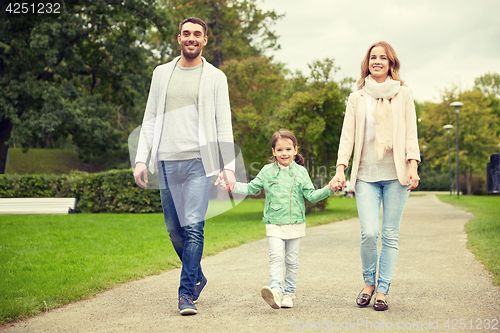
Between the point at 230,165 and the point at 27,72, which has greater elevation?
the point at 27,72

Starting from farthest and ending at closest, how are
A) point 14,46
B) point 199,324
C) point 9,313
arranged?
point 14,46 → point 9,313 → point 199,324

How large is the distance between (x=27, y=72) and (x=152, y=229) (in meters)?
14.2

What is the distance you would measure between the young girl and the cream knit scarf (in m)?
0.58

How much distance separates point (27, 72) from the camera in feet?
73.9

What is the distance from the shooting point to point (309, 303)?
4.29 m

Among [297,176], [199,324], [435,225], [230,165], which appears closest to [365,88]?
[297,176]

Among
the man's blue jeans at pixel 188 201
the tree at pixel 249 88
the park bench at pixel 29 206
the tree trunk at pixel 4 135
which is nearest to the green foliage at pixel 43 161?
the tree trunk at pixel 4 135

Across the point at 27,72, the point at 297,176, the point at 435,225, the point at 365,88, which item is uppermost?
the point at 27,72

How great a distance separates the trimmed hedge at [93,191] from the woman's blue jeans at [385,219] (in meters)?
15.0

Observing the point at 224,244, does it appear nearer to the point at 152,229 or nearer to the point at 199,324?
the point at 152,229

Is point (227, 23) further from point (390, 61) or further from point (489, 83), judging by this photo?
point (489, 83)

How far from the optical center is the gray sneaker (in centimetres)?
390

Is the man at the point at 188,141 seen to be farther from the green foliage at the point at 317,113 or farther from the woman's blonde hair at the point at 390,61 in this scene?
the green foliage at the point at 317,113

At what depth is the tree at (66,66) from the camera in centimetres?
2120
